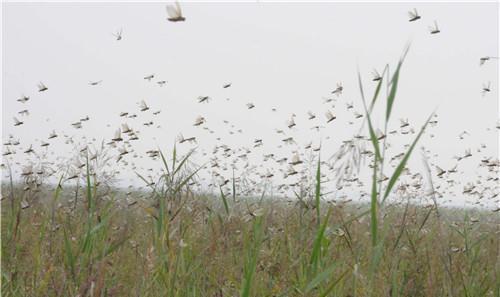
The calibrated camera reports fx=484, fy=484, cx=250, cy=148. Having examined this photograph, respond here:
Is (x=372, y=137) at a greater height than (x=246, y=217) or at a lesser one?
greater

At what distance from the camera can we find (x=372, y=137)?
4.29 feet

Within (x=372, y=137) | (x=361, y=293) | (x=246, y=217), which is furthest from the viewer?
(x=246, y=217)

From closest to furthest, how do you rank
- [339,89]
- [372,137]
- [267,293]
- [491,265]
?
[372,137], [267,293], [491,265], [339,89]

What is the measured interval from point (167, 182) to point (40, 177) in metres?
2.71

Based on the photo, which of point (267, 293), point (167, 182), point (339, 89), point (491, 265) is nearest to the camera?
point (167, 182)

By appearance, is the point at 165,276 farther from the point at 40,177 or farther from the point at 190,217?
the point at 40,177

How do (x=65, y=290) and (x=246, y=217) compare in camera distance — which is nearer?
(x=65, y=290)

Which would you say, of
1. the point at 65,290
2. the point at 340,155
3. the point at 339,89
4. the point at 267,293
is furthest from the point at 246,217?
the point at 339,89

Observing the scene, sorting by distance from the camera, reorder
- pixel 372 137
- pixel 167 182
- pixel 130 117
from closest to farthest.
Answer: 1. pixel 372 137
2. pixel 167 182
3. pixel 130 117

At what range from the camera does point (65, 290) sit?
193cm

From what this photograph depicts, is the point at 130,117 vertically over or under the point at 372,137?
over

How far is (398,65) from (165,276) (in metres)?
1.06

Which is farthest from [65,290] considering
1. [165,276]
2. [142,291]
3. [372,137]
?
[372,137]

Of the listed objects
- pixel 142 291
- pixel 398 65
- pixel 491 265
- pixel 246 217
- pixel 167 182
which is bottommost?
pixel 491 265
